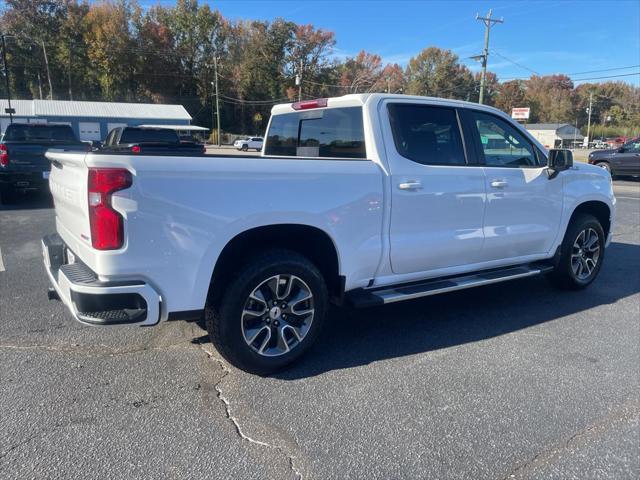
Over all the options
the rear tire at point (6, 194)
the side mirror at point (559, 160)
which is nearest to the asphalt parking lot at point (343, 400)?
the side mirror at point (559, 160)

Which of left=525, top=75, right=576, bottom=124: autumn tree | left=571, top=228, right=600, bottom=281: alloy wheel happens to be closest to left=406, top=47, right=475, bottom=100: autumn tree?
left=525, top=75, right=576, bottom=124: autumn tree

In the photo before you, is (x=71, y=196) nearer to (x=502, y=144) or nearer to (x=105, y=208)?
(x=105, y=208)

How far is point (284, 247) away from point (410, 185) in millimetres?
1102

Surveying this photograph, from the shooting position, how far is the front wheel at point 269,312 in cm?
321

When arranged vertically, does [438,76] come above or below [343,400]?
above

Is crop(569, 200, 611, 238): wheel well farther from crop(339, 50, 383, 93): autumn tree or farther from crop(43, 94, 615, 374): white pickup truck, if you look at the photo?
crop(339, 50, 383, 93): autumn tree

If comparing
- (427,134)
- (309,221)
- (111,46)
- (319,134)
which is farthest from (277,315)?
(111,46)

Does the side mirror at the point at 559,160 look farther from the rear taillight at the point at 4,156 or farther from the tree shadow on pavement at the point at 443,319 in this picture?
the rear taillight at the point at 4,156

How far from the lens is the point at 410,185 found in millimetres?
3775

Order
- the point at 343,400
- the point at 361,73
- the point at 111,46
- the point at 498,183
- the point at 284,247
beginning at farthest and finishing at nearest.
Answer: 1. the point at 361,73
2. the point at 111,46
3. the point at 498,183
4. the point at 284,247
5. the point at 343,400

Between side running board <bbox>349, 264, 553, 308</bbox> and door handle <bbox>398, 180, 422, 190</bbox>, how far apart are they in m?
0.82

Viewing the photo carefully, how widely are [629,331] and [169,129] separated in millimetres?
12012

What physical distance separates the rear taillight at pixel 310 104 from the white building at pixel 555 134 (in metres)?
81.8

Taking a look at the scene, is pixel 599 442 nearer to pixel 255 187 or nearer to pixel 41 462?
pixel 255 187
